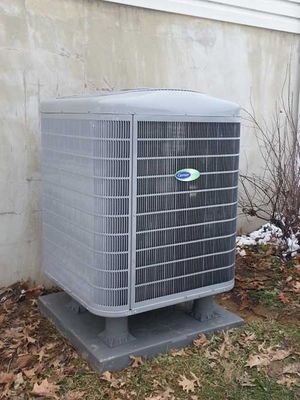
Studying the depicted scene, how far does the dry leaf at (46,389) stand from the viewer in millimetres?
2650

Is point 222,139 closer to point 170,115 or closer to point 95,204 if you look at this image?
point 170,115

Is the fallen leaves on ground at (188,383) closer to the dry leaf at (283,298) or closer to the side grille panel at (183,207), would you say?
the side grille panel at (183,207)

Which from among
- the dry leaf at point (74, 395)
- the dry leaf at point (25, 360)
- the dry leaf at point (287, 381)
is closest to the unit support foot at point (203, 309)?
the dry leaf at point (287, 381)

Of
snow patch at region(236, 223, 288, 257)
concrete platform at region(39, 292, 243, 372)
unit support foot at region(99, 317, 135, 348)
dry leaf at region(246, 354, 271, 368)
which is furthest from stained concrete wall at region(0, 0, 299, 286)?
dry leaf at region(246, 354, 271, 368)

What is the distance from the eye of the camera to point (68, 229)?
3127mm

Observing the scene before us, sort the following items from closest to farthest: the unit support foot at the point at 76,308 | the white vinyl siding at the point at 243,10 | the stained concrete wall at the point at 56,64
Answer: the unit support foot at the point at 76,308
the stained concrete wall at the point at 56,64
the white vinyl siding at the point at 243,10

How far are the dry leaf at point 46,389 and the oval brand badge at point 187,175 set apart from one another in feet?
4.80

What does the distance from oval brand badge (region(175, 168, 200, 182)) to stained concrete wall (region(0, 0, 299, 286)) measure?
149cm

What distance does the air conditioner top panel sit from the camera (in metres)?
2.62

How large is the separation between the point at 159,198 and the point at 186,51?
7.53 feet

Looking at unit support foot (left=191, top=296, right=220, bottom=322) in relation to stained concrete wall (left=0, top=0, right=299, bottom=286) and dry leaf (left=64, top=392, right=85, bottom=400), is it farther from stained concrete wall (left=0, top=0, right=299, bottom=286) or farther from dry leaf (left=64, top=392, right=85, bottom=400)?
stained concrete wall (left=0, top=0, right=299, bottom=286)

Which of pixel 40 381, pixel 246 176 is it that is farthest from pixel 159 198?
pixel 246 176

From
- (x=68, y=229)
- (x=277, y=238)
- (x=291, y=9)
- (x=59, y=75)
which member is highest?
(x=291, y=9)

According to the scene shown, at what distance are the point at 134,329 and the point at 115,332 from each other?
25cm
